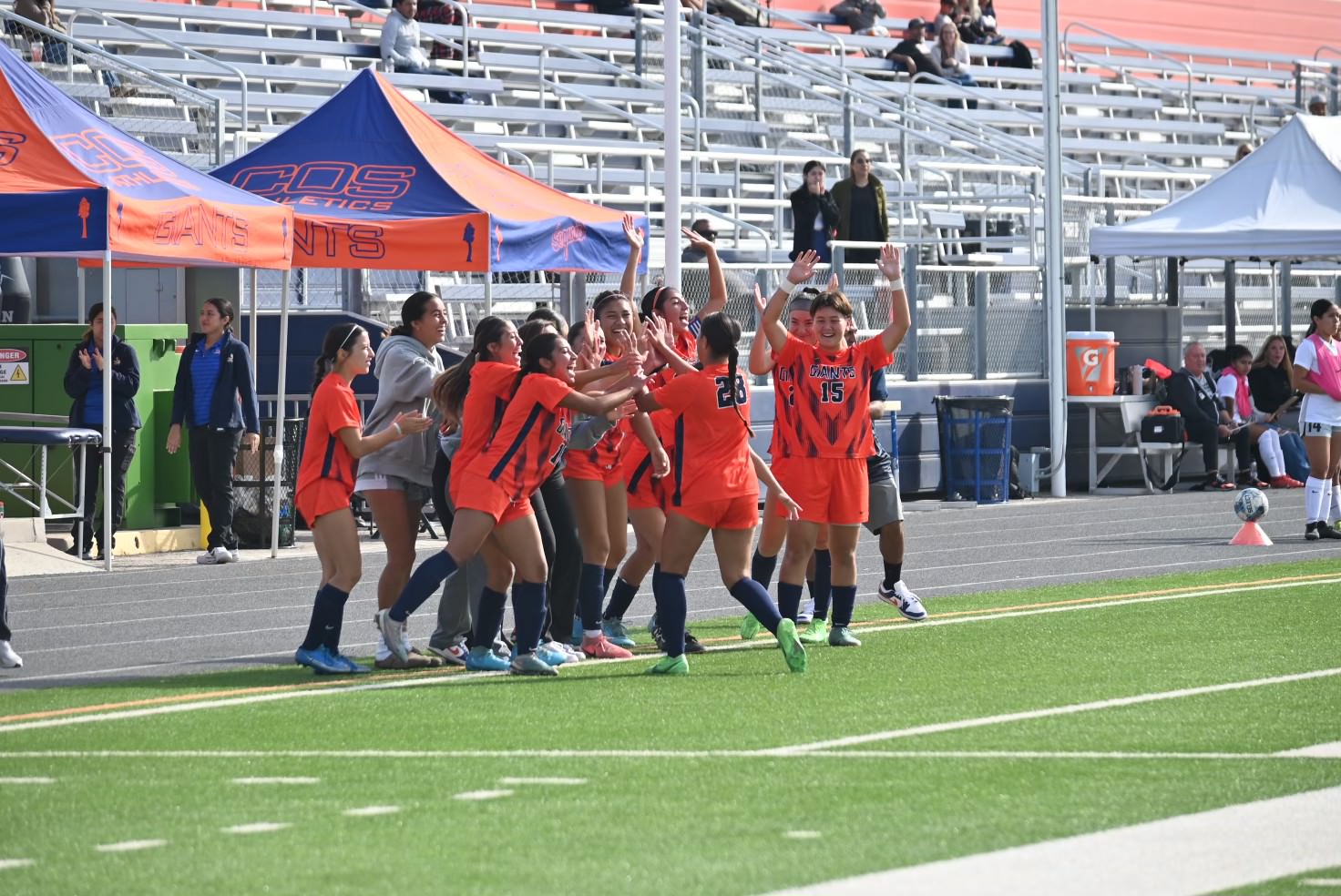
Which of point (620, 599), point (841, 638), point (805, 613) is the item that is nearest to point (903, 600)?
point (805, 613)

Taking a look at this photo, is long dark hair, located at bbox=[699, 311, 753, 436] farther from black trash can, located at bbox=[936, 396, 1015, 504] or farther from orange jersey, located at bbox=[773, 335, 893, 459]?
black trash can, located at bbox=[936, 396, 1015, 504]

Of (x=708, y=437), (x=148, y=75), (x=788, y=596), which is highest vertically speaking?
(x=148, y=75)

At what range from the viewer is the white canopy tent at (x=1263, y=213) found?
74.2 feet

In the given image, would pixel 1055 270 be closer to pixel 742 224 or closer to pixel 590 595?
pixel 742 224

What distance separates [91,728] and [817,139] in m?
22.9

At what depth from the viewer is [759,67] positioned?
1201 inches

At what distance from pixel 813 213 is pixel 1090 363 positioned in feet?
12.8

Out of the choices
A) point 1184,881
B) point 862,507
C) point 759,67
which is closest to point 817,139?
point 759,67

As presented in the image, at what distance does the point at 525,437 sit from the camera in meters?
9.66

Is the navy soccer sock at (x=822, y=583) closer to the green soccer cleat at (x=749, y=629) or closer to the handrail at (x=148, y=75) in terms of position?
the green soccer cleat at (x=749, y=629)

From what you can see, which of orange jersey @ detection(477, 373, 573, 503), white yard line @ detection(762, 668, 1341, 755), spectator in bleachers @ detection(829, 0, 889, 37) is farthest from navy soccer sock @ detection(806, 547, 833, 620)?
spectator in bleachers @ detection(829, 0, 889, 37)

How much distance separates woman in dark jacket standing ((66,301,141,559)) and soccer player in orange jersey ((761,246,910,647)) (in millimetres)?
7357

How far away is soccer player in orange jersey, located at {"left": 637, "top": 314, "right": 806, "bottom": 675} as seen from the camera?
9805 mm

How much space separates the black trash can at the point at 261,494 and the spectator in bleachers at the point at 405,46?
10121 millimetres
